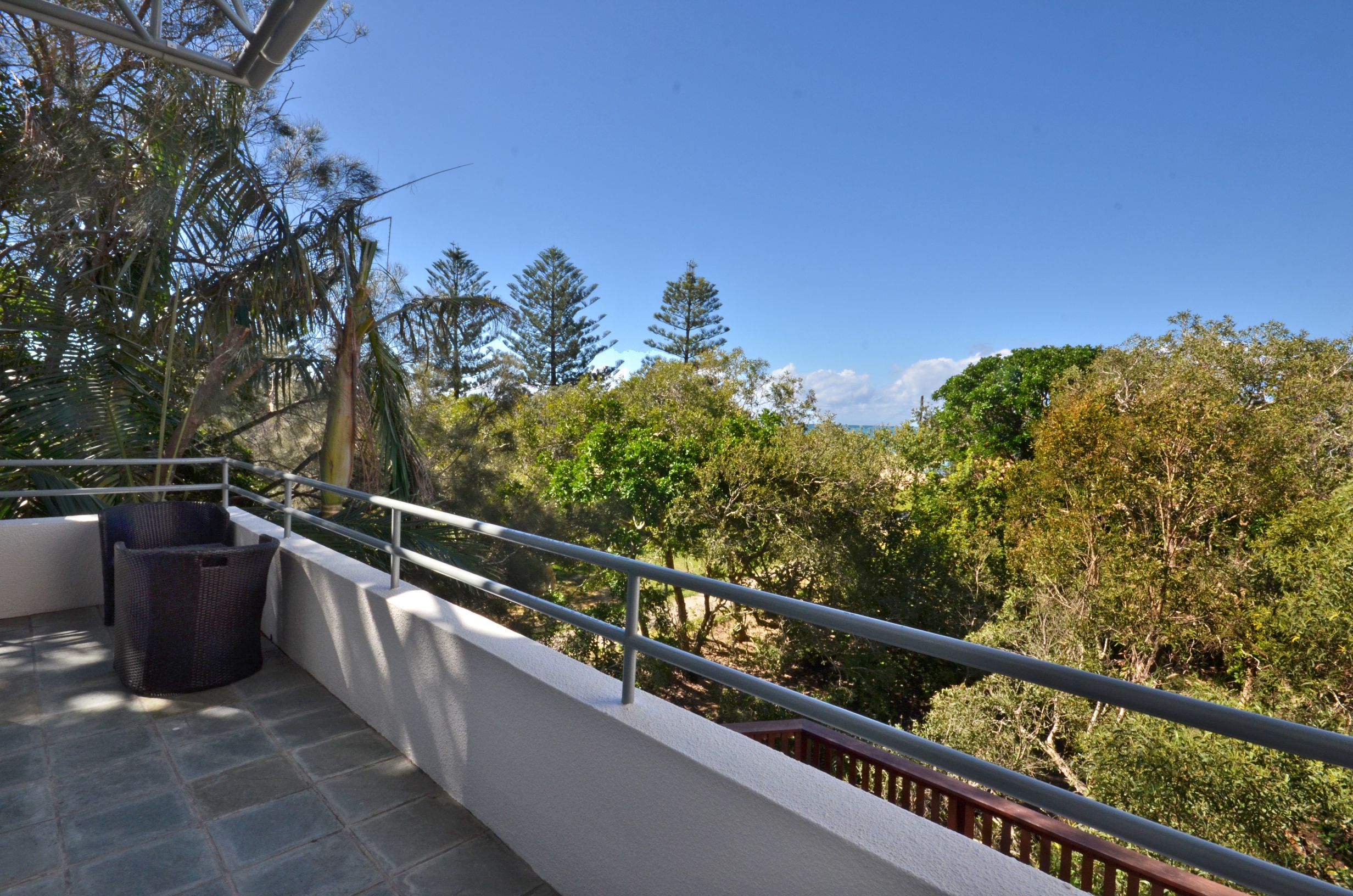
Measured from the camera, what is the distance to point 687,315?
30953 millimetres

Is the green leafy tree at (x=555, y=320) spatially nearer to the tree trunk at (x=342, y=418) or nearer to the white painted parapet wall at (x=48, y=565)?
the tree trunk at (x=342, y=418)

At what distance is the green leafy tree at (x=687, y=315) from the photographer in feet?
101

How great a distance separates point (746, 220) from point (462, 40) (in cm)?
1983

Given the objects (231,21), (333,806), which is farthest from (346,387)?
(333,806)

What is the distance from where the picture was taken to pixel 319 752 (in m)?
2.31

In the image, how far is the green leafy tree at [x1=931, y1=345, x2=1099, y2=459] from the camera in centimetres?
2227

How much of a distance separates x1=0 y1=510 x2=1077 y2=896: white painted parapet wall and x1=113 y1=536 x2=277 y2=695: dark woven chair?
281 mm

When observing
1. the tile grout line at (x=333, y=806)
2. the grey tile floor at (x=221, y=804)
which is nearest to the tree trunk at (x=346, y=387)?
the grey tile floor at (x=221, y=804)

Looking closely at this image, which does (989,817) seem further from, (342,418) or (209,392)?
(209,392)

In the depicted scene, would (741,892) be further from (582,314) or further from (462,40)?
(582,314)

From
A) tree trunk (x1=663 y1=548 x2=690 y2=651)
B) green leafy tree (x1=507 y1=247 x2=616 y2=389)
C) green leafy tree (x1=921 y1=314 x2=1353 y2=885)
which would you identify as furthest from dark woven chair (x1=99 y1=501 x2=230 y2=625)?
green leafy tree (x1=507 y1=247 x2=616 y2=389)

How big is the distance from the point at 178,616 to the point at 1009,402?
23538 mm

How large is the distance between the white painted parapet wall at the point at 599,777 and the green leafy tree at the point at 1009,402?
21606 millimetres

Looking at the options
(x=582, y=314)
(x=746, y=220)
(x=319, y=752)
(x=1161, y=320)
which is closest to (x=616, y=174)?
(x=746, y=220)
